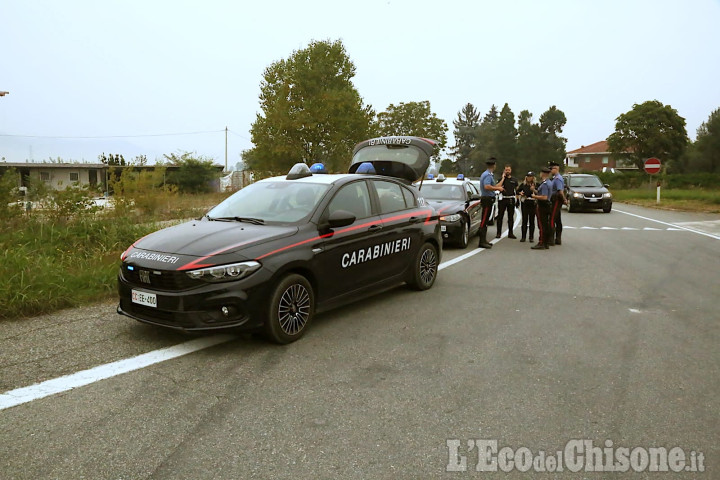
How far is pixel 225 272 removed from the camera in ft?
14.9

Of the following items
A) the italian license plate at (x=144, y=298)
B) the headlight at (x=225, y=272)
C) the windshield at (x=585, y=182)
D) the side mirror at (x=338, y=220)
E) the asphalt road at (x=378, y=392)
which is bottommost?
the asphalt road at (x=378, y=392)

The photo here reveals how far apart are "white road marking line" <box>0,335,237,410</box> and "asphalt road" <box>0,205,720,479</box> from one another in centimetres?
9

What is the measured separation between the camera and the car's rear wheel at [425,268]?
23.1 ft

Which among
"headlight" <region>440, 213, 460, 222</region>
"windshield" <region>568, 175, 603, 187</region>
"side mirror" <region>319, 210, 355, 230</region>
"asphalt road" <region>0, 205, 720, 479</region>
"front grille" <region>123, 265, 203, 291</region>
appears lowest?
"asphalt road" <region>0, 205, 720, 479</region>

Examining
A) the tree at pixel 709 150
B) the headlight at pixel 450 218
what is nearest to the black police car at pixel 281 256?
the headlight at pixel 450 218

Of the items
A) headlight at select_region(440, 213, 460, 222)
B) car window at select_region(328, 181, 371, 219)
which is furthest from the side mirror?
→ headlight at select_region(440, 213, 460, 222)

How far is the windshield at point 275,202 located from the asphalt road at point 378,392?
1.16 metres

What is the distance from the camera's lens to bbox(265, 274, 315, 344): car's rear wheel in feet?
15.4

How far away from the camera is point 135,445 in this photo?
10.1 feet

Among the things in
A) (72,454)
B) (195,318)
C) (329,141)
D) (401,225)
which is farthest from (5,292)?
(329,141)

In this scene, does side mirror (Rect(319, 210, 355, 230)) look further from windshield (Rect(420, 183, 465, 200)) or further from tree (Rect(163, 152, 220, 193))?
tree (Rect(163, 152, 220, 193))

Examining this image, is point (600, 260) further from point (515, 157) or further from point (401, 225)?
point (515, 157)

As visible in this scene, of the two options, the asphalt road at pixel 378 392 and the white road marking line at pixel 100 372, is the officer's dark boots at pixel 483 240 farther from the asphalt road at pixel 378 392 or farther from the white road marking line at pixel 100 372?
the white road marking line at pixel 100 372

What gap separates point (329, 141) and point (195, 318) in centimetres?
3103
